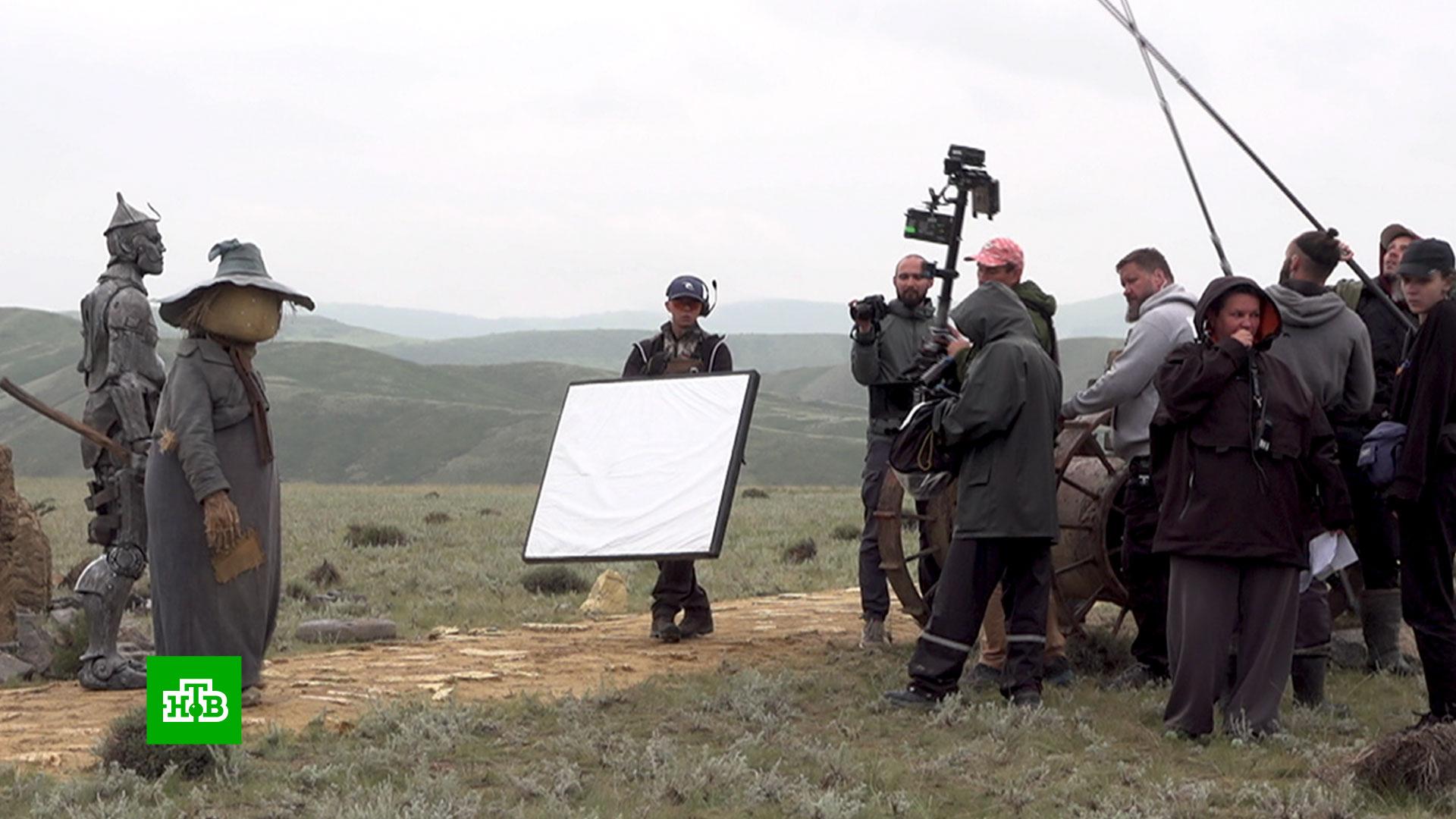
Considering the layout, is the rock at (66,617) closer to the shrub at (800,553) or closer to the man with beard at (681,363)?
the man with beard at (681,363)

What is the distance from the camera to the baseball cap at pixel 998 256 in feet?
28.5

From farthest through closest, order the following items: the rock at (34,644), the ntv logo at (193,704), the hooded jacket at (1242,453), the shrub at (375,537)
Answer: the shrub at (375,537)
the rock at (34,644)
the hooded jacket at (1242,453)
the ntv logo at (193,704)

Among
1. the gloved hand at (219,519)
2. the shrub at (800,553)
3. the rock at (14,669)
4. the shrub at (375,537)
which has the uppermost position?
the gloved hand at (219,519)

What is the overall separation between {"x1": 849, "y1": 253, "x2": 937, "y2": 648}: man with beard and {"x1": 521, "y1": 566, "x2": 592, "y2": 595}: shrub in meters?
4.88

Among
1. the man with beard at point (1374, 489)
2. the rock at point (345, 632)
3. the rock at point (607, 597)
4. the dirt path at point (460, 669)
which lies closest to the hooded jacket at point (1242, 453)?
the man with beard at point (1374, 489)

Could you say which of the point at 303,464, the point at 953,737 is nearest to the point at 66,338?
the point at 303,464

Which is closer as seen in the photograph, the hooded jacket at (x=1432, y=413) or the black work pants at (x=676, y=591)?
the hooded jacket at (x=1432, y=413)

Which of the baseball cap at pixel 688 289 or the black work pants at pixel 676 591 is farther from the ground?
the baseball cap at pixel 688 289

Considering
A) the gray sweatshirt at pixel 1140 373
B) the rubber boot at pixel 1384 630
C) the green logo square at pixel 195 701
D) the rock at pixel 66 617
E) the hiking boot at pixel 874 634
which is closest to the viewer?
the green logo square at pixel 195 701

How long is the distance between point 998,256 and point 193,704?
4337 millimetres

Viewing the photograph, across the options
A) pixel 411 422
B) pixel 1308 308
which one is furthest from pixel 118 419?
pixel 411 422

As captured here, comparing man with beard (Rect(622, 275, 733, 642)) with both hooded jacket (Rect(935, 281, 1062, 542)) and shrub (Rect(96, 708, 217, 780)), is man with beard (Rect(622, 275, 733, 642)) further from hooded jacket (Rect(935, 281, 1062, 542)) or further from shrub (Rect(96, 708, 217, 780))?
shrub (Rect(96, 708, 217, 780))

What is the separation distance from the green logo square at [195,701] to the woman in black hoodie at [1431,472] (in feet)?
16.8

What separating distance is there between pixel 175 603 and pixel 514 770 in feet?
7.37
